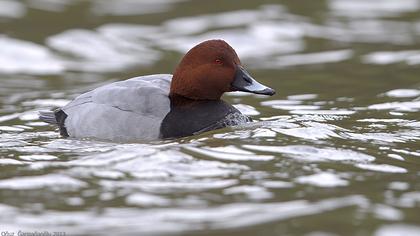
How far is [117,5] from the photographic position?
15.9 metres

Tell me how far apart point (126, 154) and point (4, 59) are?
6418mm

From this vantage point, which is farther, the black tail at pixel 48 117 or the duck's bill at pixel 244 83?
the black tail at pixel 48 117

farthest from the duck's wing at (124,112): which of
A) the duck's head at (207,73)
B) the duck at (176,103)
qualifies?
the duck's head at (207,73)

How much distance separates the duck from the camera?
26.1ft

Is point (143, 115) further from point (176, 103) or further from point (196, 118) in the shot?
point (196, 118)

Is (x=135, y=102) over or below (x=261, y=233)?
over

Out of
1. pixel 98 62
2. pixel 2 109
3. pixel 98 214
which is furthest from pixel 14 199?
pixel 98 62

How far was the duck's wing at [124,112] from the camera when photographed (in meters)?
7.98

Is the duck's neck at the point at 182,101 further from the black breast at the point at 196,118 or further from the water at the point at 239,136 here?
the water at the point at 239,136

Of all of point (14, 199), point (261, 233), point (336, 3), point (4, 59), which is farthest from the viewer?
point (336, 3)

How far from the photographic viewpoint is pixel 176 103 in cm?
814

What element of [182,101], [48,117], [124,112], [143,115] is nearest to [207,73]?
[182,101]

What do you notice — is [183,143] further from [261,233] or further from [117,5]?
[117,5]

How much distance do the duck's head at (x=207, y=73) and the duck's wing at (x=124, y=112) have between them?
203 mm
